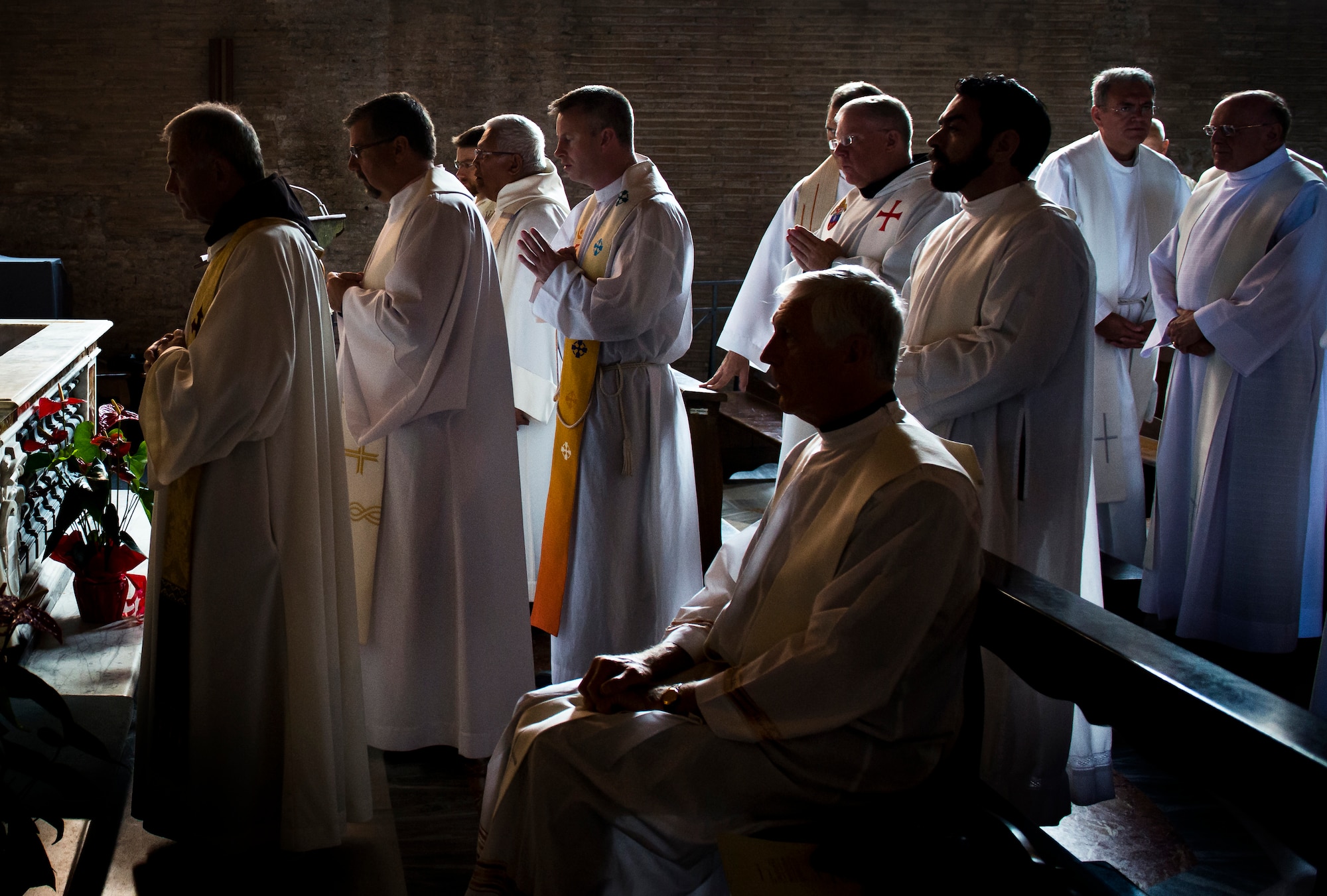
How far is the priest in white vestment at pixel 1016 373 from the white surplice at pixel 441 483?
4.06ft

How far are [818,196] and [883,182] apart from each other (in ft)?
2.84

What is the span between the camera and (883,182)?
13.4 ft

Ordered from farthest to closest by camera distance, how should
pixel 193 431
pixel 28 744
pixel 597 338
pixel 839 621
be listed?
pixel 597 338, pixel 28 744, pixel 193 431, pixel 839 621

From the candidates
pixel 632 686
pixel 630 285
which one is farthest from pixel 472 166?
pixel 632 686

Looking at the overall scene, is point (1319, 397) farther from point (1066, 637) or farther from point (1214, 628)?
point (1066, 637)

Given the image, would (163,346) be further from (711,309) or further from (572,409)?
(711,309)

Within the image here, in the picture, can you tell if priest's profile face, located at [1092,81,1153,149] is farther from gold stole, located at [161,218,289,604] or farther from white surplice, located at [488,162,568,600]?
gold stole, located at [161,218,289,604]

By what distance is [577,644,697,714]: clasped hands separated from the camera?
2135 millimetres

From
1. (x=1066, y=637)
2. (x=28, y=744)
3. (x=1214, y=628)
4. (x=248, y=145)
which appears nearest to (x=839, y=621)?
(x=1066, y=637)

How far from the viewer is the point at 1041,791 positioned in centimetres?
299

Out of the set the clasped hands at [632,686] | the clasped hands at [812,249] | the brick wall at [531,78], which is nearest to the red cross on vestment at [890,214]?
the clasped hands at [812,249]

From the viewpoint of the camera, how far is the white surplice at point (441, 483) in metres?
3.36

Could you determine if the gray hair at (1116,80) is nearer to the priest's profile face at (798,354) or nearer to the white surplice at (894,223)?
the white surplice at (894,223)

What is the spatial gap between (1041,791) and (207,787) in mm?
2097
